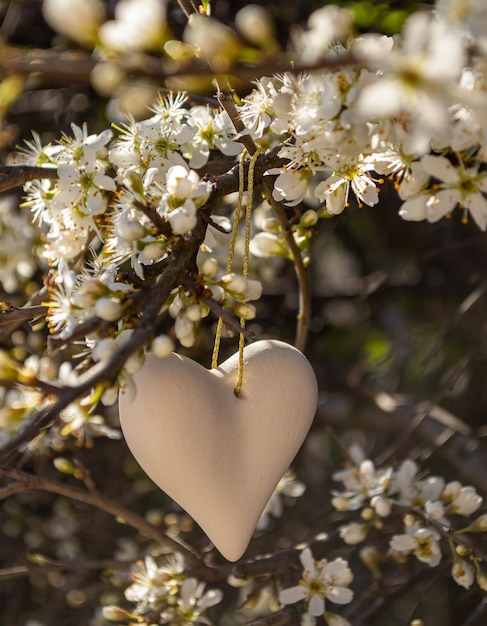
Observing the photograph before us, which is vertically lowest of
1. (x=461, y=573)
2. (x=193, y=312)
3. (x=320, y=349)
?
(x=320, y=349)

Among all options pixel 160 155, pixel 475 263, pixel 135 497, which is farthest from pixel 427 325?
pixel 160 155

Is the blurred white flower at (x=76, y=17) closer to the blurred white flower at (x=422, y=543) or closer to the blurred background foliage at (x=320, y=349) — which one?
the blurred white flower at (x=422, y=543)

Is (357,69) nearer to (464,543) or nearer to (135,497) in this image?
(464,543)

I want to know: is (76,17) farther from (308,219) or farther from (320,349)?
(320,349)

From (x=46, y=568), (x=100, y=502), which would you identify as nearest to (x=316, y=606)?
(x=100, y=502)

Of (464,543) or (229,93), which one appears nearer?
(229,93)

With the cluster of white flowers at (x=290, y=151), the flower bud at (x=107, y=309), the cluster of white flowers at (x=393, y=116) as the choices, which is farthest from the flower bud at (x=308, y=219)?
the flower bud at (x=107, y=309)
